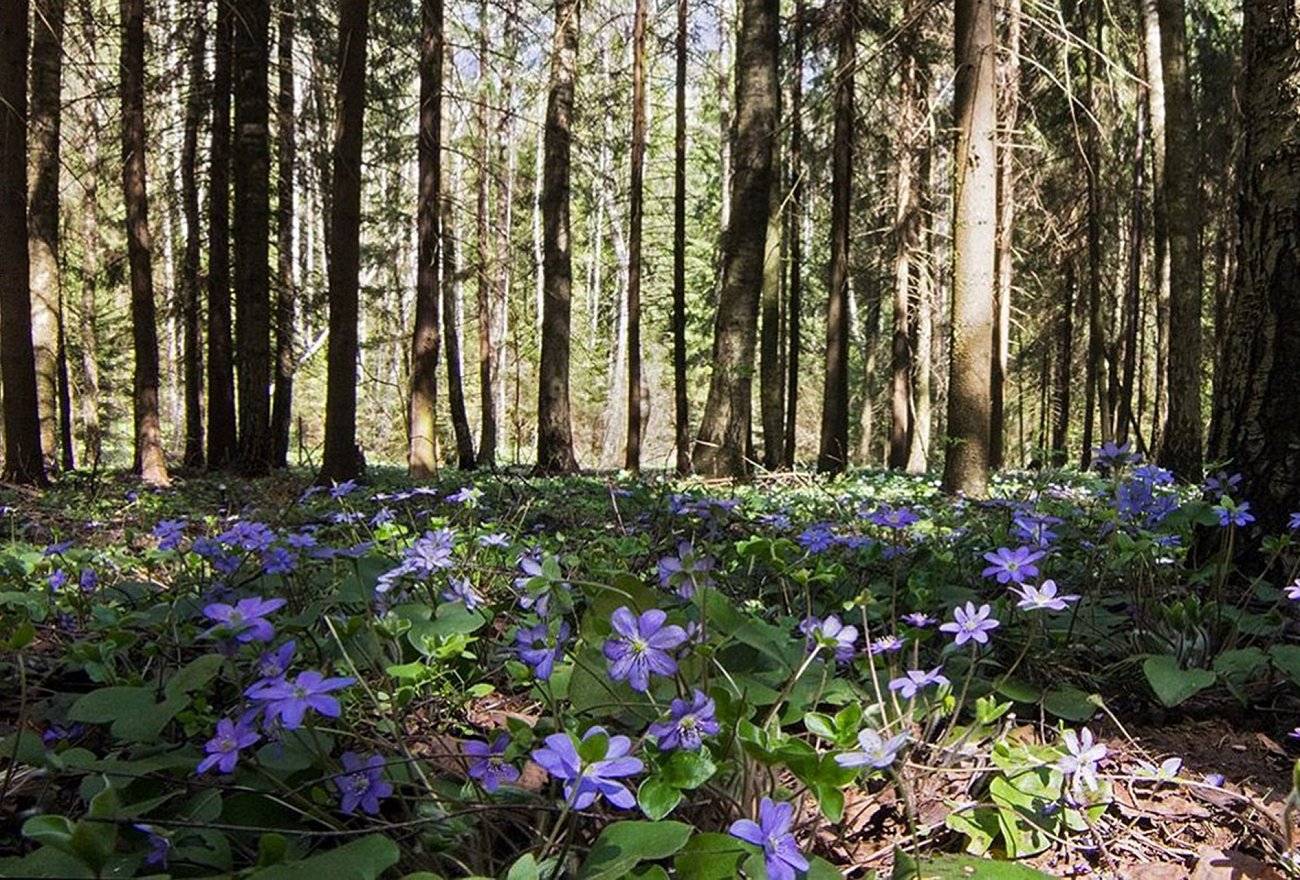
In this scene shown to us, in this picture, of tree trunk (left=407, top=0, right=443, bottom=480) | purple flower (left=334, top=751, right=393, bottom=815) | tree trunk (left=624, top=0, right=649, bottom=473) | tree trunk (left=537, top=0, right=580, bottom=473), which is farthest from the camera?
tree trunk (left=624, top=0, right=649, bottom=473)

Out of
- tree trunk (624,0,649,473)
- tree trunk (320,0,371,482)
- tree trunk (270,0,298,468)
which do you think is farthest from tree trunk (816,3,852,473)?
tree trunk (270,0,298,468)

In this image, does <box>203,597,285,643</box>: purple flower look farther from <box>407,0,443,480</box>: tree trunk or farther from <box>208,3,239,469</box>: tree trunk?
<box>208,3,239,469</box>: tree trunk

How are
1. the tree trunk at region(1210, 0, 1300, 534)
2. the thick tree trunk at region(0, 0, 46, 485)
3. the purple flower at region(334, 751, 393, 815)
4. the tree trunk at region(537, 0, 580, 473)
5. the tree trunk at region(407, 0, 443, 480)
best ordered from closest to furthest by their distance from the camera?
1. the purple flower at region(334, 751, 393, 815)
2. the tree trunk at region(1210, 0, 1300, 534)
3. the thick tree trunk at region(0, 0, 46, 485)
4. the tree trunk at region(407, 0, 443, 480)
5. the tree trunk at region(537, 0, 580, 473)

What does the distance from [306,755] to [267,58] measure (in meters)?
11.9

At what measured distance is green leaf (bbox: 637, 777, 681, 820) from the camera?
1007 mm

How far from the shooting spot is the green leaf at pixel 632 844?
0.92 metres

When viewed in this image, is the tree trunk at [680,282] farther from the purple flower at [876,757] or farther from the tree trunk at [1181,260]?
the purple flower at [876,757]

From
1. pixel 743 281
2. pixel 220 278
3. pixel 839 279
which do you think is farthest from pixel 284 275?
pixel 839 279

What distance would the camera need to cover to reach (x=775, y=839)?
93 centimetres

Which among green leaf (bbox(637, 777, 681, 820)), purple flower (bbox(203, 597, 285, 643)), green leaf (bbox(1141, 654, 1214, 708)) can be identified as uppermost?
purple flower (bbox(203, 597, 285, 643))

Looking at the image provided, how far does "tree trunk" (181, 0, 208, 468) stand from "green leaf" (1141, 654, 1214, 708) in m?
13.0

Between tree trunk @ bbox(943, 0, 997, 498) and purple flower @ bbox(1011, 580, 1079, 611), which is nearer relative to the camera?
purple flower @ bbox(1011, 580, 1079, 611)

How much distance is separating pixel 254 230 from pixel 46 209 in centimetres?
224

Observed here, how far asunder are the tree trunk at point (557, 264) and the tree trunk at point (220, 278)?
4.43m
